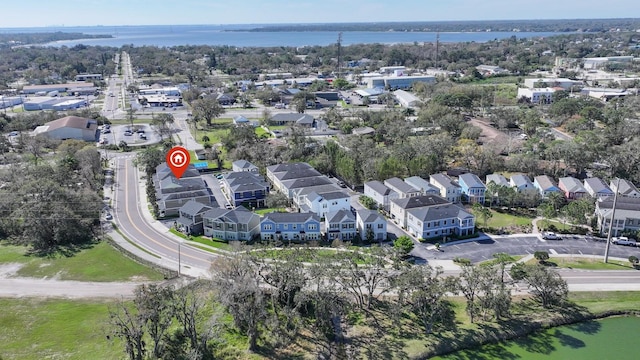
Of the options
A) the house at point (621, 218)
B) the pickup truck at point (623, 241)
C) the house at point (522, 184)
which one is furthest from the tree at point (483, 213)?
the pickup truck at point (623, 241)

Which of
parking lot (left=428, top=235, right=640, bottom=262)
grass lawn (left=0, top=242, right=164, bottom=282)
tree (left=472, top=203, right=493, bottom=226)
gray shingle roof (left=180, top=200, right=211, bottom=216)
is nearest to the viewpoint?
grass lawn (left=0, top=242, right=164, bottom=282)

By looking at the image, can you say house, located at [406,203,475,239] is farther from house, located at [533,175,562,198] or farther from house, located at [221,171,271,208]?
house, located at [221,171,271,208]

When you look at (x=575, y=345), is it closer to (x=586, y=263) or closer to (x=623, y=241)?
(x=586, y=263)

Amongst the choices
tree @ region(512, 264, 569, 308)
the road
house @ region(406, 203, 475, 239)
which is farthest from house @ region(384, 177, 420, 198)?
the road

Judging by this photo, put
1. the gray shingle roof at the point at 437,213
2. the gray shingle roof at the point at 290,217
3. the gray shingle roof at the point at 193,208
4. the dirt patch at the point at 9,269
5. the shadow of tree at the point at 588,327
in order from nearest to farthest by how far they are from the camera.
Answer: the shadow of tree at the point at 588,327, the dirt patch at the point at 9,269, the gray shingle roof at the point at 290,217, the gray shingle roof at the point at 437,213, the gray shingle roof at the point at 193,208

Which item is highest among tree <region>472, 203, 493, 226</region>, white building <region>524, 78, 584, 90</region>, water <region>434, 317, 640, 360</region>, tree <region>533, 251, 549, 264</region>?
white building <region>524, 78, 584, 90</region>

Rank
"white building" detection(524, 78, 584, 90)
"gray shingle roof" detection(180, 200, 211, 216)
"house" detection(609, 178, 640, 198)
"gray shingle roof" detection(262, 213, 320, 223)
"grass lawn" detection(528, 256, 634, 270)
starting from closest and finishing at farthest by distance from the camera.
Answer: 1. "grass lawn" detection(528, 256, 634, 270)
2. "gray shingle roof" detection(262, 213, 320, 223)
3. "gray shingle roof" detection(180, 200, 211, 216)
4. "house" detection(609, 178, 640, 198)
5. "white building" detection(524, 78, 584, 90)

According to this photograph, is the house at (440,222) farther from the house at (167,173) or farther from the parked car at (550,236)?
the house at (167,173)

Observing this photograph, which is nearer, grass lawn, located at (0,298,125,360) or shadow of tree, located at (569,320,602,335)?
grass lawn, located at (0,298,125,360)
